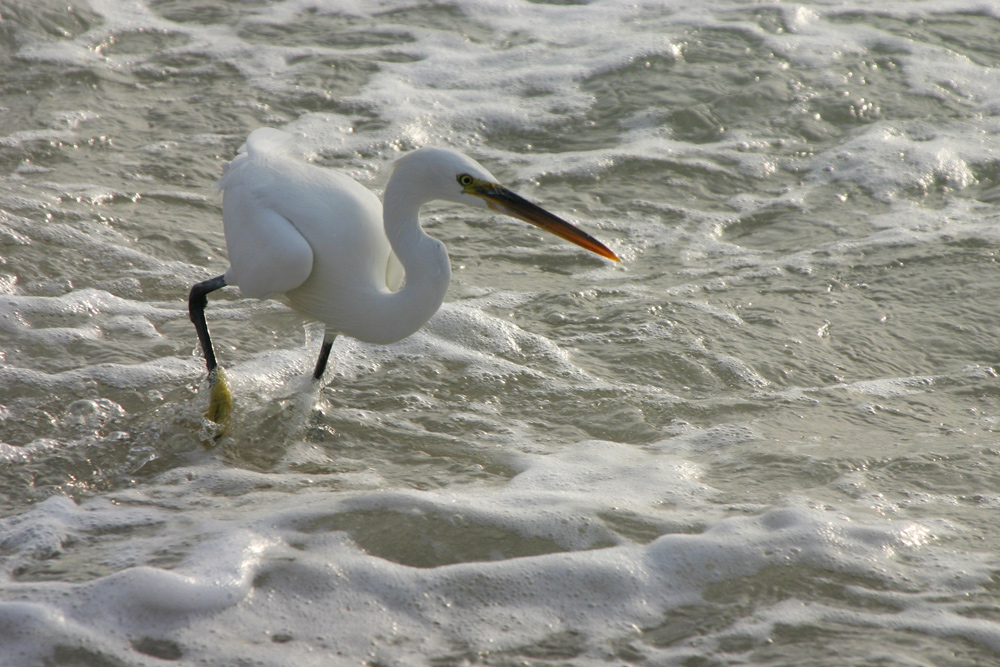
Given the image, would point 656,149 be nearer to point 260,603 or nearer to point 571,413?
point 571,413

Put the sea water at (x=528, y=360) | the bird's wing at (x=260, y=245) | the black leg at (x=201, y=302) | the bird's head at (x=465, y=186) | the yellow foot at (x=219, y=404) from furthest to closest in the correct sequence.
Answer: the black leg at (x=201, y=302), the yellow foot at (x=219, y=404), the bird's wing at (x=260, y=245), the bird's head at (x=465, y=186), the sea water at (x=528, y=360)

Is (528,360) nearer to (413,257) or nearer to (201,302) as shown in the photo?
(413,257)

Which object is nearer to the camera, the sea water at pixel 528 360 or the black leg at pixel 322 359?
the sea water at pixel 528 360

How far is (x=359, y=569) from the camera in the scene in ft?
8.56

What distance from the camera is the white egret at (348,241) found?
3111 mm

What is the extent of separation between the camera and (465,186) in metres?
3.10

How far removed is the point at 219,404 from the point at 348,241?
761mm

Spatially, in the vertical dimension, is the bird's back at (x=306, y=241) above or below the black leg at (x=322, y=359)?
above

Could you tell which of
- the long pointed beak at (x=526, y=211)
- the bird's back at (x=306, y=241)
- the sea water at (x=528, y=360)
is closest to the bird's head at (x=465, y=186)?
the long pointed beak at (x=526, y=211)

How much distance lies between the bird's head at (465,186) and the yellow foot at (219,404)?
102cm

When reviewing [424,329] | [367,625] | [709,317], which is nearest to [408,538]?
[367,625]

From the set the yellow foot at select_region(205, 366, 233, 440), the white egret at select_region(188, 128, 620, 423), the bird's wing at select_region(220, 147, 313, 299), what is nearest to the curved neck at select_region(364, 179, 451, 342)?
the white egret at select_region(188, 128, 620, 423)

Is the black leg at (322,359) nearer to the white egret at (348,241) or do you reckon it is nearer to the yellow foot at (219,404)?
the white egret at (348,241)

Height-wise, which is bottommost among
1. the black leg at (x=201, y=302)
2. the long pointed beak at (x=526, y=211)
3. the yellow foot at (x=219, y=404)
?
the yellow foot at (x=219, y=404)
